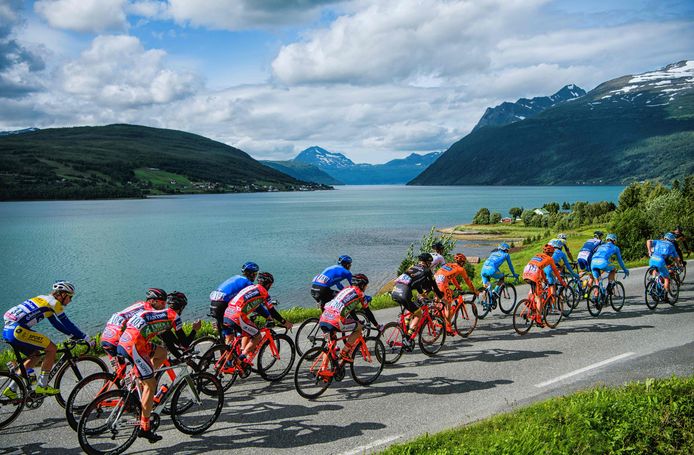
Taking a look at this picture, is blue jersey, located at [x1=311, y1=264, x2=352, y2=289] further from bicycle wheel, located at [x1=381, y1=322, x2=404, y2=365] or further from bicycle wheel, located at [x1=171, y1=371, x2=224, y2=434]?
bicycle wheel, located at [x1=171, y1=371, x2=224, y2=434]

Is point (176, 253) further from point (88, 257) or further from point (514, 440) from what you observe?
point (514, 440)

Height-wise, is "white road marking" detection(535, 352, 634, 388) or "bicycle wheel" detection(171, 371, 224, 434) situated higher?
"bicycle wheel" detection(171, 371, 224, 434)

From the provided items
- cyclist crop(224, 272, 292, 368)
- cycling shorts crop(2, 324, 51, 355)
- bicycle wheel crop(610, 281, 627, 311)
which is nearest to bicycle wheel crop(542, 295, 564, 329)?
bicycle wheel crop(610, 281, 627, 311)

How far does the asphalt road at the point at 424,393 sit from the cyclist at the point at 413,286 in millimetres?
1086

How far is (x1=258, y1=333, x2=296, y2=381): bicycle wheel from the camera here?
11821 mm

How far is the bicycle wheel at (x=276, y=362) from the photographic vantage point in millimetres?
11821

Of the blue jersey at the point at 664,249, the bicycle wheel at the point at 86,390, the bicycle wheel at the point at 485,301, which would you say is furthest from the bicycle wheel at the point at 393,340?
the blue jersey at the point at 664,249

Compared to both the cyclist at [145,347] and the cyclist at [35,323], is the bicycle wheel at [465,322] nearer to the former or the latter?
the cyclist at [145,347]

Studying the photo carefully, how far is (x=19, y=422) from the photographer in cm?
932

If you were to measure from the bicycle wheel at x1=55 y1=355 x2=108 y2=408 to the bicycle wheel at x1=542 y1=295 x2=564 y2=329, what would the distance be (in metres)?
13.1

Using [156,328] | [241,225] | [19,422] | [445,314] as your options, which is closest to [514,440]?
[156,328]

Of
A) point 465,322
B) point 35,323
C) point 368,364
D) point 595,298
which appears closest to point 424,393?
point 368,364

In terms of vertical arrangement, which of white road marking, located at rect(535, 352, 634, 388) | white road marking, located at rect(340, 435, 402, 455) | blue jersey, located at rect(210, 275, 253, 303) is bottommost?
white road marking, located at rect(535, 352, 634, 388)

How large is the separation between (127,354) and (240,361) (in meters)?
3.31
